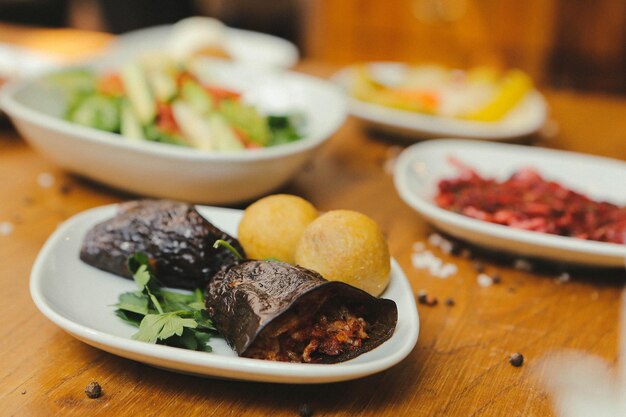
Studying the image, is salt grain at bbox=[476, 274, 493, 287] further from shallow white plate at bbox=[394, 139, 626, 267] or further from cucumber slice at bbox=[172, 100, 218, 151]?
cucumber slice at bbox=[172, 100, 218, 151]

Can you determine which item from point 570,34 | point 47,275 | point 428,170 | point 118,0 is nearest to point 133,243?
point 47,275

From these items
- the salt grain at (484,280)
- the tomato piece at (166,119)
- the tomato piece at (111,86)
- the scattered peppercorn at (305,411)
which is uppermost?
the tomato piece at (111,86)

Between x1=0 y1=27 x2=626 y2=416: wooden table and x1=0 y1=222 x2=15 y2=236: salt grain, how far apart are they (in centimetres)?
→ 1

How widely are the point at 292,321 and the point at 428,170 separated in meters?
0.89

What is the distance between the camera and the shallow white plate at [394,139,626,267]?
129cm

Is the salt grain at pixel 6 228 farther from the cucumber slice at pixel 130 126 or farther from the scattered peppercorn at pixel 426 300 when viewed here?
the scattered peppercorn at pixel 426 300

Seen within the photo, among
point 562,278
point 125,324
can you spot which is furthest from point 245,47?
point 125,324

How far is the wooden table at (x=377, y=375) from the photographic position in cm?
92

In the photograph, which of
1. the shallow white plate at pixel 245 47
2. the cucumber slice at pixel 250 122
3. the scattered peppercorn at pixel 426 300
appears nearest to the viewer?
the scattered peppercorn at pixel 426 300

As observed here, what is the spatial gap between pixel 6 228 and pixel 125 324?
22.0 inches

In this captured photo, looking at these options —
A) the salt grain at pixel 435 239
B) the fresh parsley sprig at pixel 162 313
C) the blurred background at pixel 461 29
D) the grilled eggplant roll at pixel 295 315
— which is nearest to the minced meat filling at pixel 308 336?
the grilled eggplant roll at pixel 295 315

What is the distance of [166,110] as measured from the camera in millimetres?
1670

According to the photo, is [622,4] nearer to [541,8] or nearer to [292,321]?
[541,8]

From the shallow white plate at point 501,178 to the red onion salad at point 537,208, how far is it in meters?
0.06
